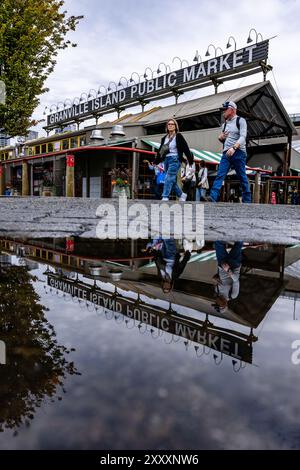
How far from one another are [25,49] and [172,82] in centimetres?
1079

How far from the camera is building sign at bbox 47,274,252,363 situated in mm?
785

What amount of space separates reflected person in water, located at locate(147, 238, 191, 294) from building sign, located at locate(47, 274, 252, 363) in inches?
8.6

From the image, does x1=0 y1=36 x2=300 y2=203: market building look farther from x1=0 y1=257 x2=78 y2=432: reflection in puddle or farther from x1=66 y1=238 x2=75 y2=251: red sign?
x1=0 y1=257 x2=78 y2=432: reflection in puddle

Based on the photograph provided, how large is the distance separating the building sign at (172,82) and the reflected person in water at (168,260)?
1786 centimetres

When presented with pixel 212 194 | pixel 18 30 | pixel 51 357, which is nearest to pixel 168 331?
pixel 51 357

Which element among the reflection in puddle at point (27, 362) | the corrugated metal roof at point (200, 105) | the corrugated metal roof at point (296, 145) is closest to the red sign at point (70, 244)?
the reflection in puddle at point (27, 362)

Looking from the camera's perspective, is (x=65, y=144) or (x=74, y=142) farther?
(x=65, y=144)

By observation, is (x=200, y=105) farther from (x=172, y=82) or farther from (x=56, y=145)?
(x=56, y=145)

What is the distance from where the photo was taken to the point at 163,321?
3.08 ft

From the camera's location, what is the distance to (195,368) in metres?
0.67

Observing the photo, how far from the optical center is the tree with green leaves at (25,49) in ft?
39.4

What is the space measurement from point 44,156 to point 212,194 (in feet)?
43.6

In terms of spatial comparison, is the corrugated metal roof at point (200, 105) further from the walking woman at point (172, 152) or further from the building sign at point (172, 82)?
the walking woman at point (172, 152)

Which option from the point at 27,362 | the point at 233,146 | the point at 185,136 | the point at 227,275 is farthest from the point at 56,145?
the point at 27,362
